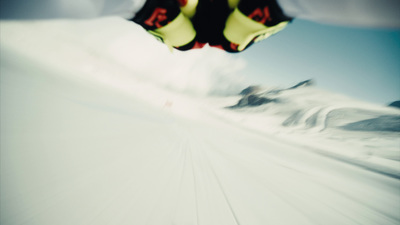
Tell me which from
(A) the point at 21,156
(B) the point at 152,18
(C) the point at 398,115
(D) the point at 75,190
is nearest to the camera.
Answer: (B) the point at 152,18

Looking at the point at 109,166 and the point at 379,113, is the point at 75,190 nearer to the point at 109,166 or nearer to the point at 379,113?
the point at 109,166

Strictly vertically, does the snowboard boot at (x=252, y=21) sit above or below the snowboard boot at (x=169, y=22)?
above

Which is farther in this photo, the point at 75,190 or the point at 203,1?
the point at 75,190

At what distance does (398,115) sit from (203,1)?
23.3 meters

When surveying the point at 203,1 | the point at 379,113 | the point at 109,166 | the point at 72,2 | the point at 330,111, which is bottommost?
the point at 109,166

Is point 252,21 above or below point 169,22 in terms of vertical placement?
above

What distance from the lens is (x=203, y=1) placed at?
1.35m

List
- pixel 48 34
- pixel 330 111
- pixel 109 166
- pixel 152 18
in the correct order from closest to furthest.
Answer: pixel 152 18 → pixel 109 166 → pixel 330 111 → pixel 48 34

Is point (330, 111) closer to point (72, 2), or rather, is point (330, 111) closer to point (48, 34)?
point (72, 2)

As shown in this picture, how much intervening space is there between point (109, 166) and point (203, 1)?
7.51 feet

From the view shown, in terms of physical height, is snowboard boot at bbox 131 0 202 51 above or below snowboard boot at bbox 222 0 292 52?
below

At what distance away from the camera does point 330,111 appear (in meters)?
17.5

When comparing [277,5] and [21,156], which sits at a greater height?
[277,5]

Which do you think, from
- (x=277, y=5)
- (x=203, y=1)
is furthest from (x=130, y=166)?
(x=277, y=5)
